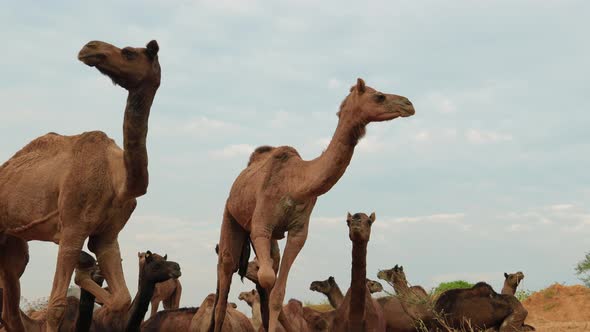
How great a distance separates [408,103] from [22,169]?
15.1 ft

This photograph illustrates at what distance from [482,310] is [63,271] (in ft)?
21.7

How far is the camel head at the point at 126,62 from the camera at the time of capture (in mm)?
7684

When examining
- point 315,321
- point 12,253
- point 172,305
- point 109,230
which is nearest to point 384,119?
point 109,230

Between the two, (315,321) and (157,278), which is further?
(315,321)

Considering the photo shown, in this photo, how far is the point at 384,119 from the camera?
Answer: 27.9 ft

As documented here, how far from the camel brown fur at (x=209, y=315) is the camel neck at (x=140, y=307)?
0.87 m

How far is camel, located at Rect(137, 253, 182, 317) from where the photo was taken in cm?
1698

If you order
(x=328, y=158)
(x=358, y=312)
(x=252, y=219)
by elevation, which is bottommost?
(x=358, y=312)

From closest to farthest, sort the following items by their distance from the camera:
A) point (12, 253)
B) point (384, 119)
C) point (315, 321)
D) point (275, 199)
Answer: point (384, 119) → point (275, 199) → point (12, 253) → point (315, 321)

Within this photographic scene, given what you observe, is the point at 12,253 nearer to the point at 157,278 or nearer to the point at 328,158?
the point at 157,278

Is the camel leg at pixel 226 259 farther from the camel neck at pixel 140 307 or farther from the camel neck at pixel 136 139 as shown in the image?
the camel neck at pixel 136 139

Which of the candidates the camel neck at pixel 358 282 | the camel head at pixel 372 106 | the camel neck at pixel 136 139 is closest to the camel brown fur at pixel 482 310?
the camel neck at pixel 358 282

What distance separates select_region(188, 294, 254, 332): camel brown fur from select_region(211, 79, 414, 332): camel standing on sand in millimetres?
1835

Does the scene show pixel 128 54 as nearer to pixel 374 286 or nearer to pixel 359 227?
pixel 359 227
